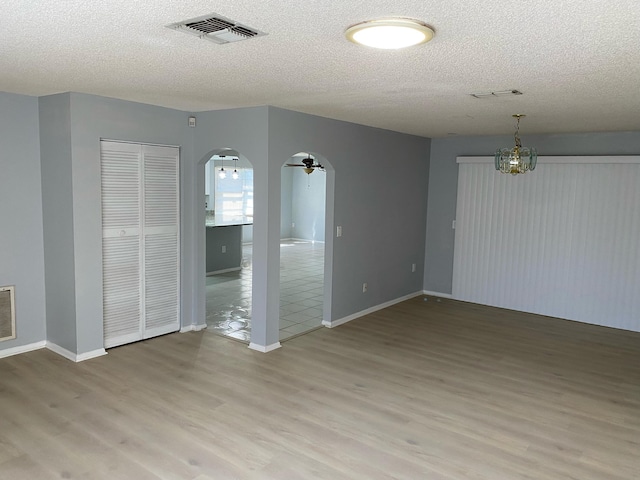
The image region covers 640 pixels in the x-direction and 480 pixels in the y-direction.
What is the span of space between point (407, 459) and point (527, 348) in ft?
8.76

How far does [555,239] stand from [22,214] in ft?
19.4

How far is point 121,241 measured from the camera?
180 inches

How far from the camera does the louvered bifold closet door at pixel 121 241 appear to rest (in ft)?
14.5

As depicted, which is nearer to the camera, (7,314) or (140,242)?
(7,314)

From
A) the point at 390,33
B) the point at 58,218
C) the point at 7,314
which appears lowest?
the point at 7,314

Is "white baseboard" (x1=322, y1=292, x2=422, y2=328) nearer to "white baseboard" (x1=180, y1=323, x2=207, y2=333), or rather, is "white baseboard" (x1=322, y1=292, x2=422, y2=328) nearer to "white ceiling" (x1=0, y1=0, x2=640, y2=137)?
"white baseboard" (x1=180, y1=323, x2=207, y2=333)

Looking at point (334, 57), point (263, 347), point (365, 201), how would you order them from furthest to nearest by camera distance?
point (365, 201) → point (263, 347) → point (334, 57)

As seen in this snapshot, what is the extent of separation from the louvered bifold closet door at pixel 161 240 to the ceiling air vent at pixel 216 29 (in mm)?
2575

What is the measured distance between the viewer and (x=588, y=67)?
9.15ft

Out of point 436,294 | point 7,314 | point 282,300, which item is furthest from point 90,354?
point 436,294

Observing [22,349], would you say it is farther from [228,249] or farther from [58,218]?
[228,249]

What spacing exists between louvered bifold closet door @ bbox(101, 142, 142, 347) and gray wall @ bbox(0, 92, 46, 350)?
2.03 ft

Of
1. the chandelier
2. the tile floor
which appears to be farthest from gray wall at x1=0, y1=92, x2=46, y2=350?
the chandelier

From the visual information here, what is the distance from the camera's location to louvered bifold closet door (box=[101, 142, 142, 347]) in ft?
14.5
